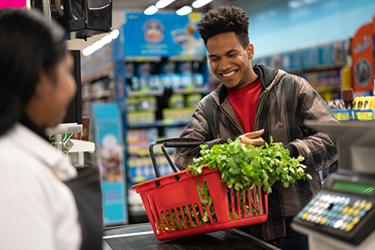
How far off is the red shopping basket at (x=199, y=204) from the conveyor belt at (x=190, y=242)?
0.06 meters

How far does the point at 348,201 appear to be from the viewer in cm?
147

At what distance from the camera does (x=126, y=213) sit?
29.9ft

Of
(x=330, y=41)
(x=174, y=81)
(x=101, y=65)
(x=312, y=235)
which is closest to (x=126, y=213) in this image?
(x=174, y=81)

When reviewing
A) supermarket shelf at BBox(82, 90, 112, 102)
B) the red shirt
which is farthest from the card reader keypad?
supermarket shelf at BBox(82, 90, 112, 102)

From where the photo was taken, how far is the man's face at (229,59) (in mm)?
2740

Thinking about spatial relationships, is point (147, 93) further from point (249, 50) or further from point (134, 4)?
point (134, 4)

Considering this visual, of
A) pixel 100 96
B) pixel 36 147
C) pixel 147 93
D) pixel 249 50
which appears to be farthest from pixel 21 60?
pixel 100 96

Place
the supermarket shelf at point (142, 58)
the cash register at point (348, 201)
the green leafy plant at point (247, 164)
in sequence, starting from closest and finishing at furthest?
the cash register at point (348, 201)
the green leafy plant at point (247, 164)
the supermarket shelf at point (142, 58)

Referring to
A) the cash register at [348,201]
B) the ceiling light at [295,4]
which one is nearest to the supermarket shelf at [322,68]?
the ceiling light at [295,4]

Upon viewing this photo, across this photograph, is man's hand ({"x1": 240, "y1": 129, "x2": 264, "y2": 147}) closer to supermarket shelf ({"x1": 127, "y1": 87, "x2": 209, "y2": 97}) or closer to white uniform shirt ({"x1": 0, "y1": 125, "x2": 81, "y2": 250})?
white uniform shirt ({"x1": 0, "y1": 125, "x2": 81, "y2": 250})

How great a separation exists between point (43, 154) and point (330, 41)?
38.2ft

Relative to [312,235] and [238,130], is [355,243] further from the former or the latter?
[238,130]

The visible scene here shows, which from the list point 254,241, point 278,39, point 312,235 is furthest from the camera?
point 278,39

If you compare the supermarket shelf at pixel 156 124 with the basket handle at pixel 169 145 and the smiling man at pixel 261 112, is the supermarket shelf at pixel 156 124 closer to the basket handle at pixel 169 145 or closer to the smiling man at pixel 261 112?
the smiling man at pixel 261 112
